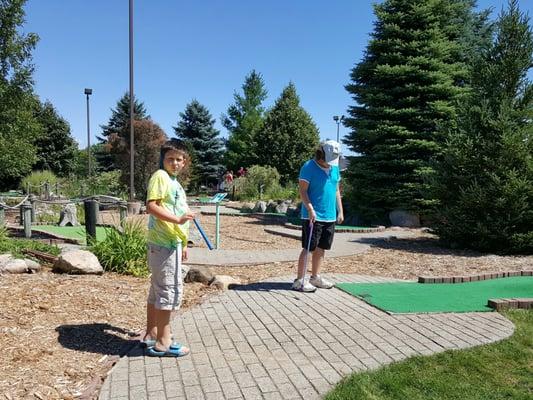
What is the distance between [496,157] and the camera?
880 centimetres

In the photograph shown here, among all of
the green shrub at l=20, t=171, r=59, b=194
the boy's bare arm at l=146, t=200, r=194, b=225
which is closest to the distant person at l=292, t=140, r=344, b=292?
the boy's bare arm at l=146, t=200, r=194, b=225

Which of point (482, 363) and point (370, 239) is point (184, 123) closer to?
point (370, 239)

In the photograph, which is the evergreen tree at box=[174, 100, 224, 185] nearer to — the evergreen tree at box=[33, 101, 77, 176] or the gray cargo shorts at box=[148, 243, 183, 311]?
the evergreen tree at box=[33, 101, 77, 176]

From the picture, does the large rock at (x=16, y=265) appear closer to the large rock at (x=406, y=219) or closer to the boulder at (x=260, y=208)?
the large rock at (x=406, y=219)

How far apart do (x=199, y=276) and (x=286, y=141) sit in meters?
28.4

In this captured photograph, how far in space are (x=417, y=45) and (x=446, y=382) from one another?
1244 centimetres

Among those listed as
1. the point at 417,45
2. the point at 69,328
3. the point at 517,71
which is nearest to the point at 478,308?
the point at 69,328

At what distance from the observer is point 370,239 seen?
10.3 meters

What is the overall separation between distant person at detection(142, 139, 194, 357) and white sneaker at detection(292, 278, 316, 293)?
2.11 meters

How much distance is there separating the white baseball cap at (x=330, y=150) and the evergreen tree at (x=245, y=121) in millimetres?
31168

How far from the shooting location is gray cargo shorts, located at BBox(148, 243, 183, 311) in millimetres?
3301

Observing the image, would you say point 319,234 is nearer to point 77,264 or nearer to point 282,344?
point 282,344

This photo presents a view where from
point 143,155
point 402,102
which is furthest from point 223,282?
point 143,155

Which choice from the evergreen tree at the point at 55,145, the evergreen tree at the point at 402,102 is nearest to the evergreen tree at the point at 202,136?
the evergreen tree at the point at 55,145
